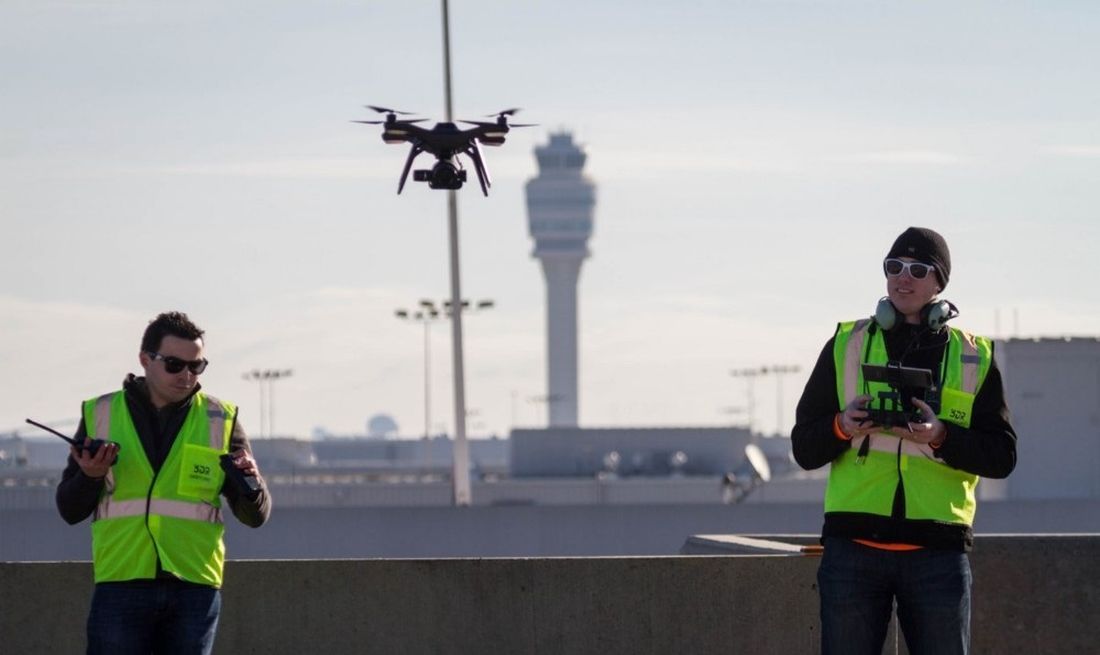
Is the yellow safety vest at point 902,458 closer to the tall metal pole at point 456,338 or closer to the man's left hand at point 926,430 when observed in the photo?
the man's left hand at point 926,430

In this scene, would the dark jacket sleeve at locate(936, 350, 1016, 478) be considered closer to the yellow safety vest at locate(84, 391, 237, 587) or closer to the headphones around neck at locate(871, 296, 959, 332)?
the headphones around neck at locate(871, 296, 959, 332)

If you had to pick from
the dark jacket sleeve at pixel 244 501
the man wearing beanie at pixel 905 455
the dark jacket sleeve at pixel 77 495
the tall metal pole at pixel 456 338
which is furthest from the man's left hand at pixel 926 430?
the tall metal pole at pixel 456 338

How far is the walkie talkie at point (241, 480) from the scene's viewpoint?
8.39m

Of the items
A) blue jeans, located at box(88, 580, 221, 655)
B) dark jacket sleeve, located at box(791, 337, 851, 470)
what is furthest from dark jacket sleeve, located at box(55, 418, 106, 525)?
dark jacket sleeve, located at box(791, 337, 851, 470)

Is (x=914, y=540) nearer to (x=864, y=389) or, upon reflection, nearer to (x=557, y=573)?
(x=864, y=389)

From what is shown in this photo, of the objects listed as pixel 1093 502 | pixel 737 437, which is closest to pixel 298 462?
pixel 737 437

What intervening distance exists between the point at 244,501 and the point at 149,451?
16.9 inches

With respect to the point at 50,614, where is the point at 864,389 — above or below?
above

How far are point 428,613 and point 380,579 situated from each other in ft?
1.00

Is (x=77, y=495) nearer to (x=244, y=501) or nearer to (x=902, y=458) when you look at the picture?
(x=244, y=501)

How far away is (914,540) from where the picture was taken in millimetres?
8227

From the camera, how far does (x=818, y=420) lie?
8375mm

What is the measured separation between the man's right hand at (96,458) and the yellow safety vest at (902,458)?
2.76m

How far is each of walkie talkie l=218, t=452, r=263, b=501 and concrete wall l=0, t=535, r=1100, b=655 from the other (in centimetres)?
270
